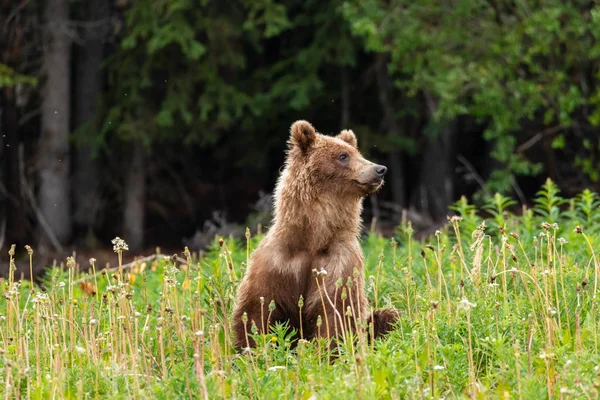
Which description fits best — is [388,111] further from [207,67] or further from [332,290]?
[332,290]

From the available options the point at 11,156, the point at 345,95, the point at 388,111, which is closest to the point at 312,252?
the point at 388,111

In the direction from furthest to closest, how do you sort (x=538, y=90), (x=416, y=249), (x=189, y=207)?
(x=189, y=207)
(x=538, y=90)
(x=416, y=249)

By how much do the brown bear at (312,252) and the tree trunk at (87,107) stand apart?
14307mm

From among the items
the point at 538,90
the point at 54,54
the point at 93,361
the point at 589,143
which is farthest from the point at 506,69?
the point at 93,361

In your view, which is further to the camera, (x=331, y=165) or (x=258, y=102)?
(x=258, y=102)

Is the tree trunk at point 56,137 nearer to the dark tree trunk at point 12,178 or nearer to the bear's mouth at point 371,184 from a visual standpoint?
the dark tree trunk at point 12,178

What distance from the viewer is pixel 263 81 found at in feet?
63.5

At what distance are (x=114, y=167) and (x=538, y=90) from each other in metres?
9.75

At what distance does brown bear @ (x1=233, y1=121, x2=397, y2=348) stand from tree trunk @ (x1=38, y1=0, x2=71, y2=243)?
44.0 feet

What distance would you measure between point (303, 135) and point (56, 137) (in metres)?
13.6

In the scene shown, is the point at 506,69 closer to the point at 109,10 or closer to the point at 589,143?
the point at 589,143

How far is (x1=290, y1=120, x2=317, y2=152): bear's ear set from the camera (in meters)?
6.93

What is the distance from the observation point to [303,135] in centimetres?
694

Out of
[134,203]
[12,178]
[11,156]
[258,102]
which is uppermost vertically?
[258,102]
